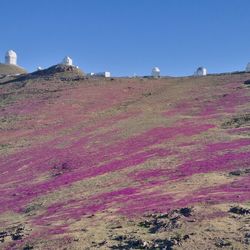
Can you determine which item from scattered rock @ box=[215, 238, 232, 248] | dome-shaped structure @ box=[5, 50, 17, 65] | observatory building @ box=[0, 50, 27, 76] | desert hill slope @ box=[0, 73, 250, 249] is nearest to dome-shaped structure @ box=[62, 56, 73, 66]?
observatory building @ box=[0, 50, 27, 76]

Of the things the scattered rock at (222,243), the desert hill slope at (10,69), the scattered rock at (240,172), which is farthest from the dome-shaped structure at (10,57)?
the scattered rock at (222,243)

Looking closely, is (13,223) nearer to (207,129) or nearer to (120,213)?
(120,213)

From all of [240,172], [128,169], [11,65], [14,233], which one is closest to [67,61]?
[11,65]

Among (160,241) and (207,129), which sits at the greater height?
(207,129)

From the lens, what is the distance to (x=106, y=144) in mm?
58188

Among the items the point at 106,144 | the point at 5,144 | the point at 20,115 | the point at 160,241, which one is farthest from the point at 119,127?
the point at 160,241

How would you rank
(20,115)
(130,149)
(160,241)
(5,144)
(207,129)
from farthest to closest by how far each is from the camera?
(20,115) < (5,144) < (207,129) < (130,149) < (160,241)

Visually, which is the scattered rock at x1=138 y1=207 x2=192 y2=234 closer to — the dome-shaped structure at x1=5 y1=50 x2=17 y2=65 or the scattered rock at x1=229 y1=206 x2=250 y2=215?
the scattered rock at x1=229 y1=206 x2=250 y2=215

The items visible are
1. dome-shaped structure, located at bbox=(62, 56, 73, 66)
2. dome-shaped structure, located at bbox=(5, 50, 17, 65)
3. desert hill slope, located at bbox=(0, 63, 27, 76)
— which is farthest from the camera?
dome-shaped structure, located at bbox=(5, 50, 17, 65)

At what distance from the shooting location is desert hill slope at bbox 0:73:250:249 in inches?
1072

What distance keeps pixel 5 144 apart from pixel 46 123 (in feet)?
37.5

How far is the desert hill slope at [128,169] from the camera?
27.2 m

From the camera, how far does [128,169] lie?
44.2 metres

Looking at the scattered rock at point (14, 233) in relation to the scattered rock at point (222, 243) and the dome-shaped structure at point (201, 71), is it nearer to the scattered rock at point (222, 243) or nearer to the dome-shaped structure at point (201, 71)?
the scattered rock at point (222, 243)
